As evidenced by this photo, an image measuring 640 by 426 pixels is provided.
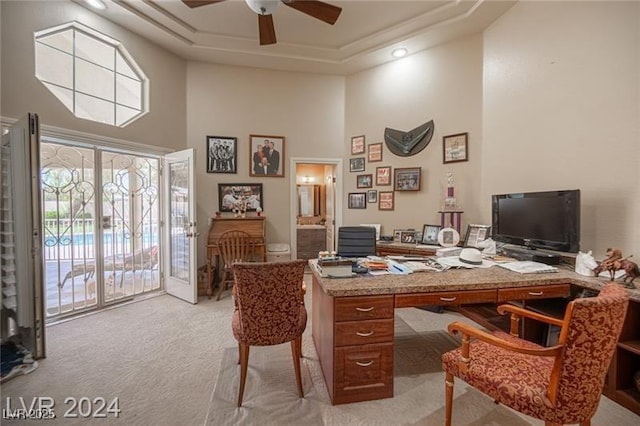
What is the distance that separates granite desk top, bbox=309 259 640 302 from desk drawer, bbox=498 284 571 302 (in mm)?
30

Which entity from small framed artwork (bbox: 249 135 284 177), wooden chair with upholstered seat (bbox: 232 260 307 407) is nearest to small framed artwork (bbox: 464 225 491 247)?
wooden chair with upholstered seat (bbox: 232 260 307 407)

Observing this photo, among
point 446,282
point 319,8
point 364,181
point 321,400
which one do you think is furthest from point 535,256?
point 319,8

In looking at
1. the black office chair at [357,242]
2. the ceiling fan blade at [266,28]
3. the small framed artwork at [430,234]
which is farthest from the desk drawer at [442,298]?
the ceiling fan blade at [266,28]

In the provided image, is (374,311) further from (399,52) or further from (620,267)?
(399,52)

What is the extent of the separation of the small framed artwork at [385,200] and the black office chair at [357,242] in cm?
132

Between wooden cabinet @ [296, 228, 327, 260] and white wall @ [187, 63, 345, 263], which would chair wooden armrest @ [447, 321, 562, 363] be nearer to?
white wall @ [187, 63, 345, 263]

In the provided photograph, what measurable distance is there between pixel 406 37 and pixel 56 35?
4158mm

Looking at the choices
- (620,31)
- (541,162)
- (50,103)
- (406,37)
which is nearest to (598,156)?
(541,162)

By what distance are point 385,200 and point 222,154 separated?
284cm

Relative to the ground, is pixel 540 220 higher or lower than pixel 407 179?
lower

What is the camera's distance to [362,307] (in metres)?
1.80

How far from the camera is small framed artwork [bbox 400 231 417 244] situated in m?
3.93

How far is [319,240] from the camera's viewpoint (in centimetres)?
695

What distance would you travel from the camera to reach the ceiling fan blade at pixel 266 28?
2613 millimetres
